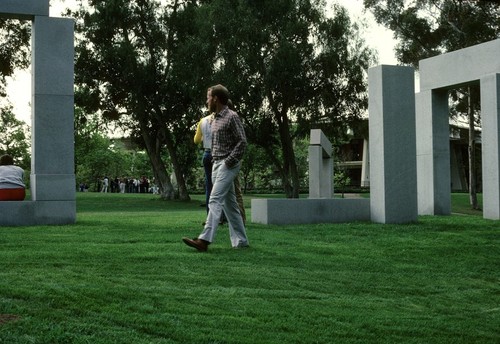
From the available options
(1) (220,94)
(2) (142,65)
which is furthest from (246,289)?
(2) (142,65)

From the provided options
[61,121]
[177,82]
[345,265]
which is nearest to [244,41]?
[177,82]

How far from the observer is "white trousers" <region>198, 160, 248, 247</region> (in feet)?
28.3

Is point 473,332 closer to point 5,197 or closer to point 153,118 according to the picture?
point 5,197

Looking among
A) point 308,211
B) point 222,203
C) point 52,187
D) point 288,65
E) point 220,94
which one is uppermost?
point 288,65

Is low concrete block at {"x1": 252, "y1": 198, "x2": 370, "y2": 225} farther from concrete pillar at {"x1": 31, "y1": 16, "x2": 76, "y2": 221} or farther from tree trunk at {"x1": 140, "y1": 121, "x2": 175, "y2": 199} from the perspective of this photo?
tree trunk at {"x1": 140, "y1": 121, "x2": 175, "y2": 199}

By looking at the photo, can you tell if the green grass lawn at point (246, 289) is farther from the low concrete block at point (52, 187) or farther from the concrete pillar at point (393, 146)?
the concrete pillar at point (393, 146)

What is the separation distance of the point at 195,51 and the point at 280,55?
4.16m

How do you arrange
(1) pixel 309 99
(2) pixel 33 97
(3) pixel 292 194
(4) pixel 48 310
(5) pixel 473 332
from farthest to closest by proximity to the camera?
1. (3) pixel 292 194
2. (1) pixel 309 99
3. (2) pixel 33 97
4. (5) pixel 473 332
5. (4) pixel 48 310

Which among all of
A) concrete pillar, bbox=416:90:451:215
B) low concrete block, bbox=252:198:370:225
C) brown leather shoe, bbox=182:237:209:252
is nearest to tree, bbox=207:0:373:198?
concrete pillar, bbox=416:90:451:215

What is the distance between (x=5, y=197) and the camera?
13.0 metres

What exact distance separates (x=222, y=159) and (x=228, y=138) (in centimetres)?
27

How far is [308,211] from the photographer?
13875mm

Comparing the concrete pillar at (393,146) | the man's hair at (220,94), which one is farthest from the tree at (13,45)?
the man's hair at (220,94)

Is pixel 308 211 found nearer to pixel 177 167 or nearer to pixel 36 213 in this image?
pixel 36 213
